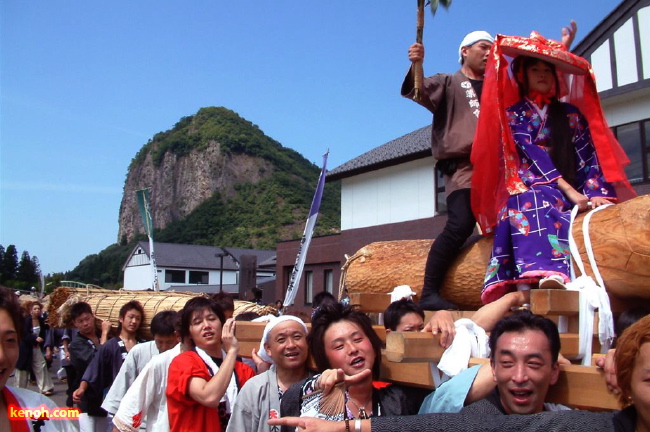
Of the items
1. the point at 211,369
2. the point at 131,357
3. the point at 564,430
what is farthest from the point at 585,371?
the point at 131,357

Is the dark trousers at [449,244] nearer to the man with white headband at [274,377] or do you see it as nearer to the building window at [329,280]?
the man with white headband at [274,377]

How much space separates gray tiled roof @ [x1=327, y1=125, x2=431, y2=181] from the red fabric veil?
1454cm

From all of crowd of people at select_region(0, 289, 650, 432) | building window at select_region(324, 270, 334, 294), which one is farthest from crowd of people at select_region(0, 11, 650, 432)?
building window at select_region(324, 270, 334, 294)

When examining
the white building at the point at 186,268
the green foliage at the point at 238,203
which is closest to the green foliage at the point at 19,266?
the white building at the point at 186,268

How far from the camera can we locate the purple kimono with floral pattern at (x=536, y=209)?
9.84 feet

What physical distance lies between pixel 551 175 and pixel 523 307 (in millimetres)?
726

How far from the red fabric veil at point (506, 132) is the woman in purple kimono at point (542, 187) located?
0.06 meters

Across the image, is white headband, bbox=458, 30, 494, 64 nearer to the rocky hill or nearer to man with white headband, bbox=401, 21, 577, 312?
man with white headband, bbox=401, 21, 577, 312

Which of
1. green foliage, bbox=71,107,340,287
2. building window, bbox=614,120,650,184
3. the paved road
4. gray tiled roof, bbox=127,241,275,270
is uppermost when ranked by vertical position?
green foliage, bbox=71,107,340,287

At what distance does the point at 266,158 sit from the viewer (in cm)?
9169

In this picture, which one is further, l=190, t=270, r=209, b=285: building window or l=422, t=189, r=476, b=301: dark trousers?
l=190, t=270, r=209, b=285: building window

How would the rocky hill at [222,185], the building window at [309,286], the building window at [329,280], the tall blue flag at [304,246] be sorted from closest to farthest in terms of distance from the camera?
the tall blue flag at [304,246] → the building window at [329,280] → the building window at [309,286] → the rocky hill at [222,185]

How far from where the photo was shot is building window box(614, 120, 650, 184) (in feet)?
43.2

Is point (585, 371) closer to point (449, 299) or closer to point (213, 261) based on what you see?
point (449, 299)
